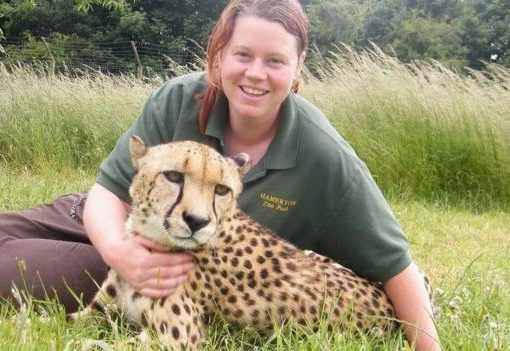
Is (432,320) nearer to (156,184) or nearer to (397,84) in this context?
(156,184)

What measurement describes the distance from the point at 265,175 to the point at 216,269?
0.36 meters

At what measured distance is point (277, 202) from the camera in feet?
6.70

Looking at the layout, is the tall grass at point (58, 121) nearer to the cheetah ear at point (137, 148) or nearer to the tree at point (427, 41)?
the cheetah ear at point (137, 148)

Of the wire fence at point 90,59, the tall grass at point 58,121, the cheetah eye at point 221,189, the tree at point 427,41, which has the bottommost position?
the tree at point 427,41

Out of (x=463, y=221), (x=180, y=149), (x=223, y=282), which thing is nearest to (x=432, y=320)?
(x=223, y=282)

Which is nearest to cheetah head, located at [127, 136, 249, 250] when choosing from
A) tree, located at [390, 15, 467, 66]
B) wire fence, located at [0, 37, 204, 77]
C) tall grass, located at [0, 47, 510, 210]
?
tall grass, located at [0, 47, 510, 210]

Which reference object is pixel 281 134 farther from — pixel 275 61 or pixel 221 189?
pixel 221 189

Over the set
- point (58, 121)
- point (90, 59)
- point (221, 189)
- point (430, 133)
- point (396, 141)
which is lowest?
point (90, 59)

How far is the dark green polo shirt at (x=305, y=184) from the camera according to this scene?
1.95 meters

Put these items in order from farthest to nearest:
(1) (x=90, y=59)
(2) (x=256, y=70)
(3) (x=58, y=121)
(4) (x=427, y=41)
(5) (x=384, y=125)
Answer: (4) (x=427, y=41) → (1) (x=90, y=59) → (3) (x=58, y=121) → (5) (x=384, y=125) → (2) (x=256, y=70)

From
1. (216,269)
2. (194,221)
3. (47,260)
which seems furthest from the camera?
(47,260)

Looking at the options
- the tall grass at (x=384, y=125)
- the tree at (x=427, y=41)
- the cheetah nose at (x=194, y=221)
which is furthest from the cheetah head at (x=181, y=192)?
the tree at (x=427, y=41)

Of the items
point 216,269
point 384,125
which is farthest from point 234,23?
point 384,125

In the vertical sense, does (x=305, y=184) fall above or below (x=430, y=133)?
above
